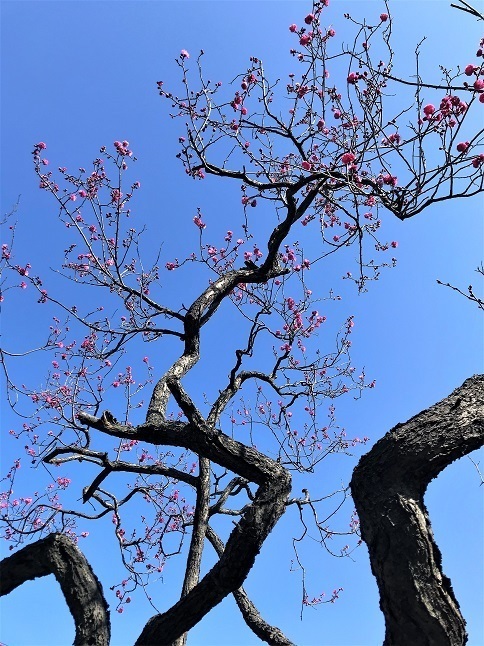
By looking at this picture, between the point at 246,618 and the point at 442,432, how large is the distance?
11.6 feet

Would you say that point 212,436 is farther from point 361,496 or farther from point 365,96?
point 365,96

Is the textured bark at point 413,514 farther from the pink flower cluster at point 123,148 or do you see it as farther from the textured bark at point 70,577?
the pink flower cluster at point 123,148

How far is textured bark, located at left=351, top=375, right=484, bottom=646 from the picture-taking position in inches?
78.5

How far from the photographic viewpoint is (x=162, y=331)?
5.63m

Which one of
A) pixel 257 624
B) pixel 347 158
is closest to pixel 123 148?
pixel 347 158

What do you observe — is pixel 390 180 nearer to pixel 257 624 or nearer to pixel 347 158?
pixel 347 158

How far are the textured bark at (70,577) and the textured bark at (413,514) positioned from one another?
65.8 inches

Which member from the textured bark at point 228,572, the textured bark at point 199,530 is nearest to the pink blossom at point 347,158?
the textured bark at point 228,572

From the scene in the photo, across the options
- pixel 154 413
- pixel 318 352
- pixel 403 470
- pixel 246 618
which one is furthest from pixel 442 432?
pixel 318 352

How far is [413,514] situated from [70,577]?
2.06 meters

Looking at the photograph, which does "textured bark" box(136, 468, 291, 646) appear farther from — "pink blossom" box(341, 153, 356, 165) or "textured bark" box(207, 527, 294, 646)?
"pink blossom" box(341, 153, 356, 165)

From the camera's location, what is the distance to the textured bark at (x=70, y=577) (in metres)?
2.81

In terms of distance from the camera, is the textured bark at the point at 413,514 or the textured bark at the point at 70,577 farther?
the textured bark at the point at 70,577

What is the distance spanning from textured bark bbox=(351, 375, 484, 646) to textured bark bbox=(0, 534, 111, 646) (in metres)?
1.67
